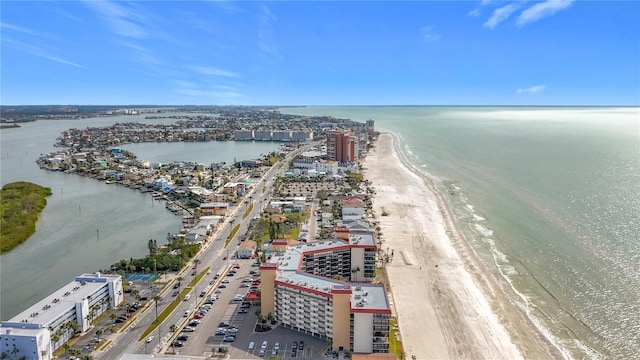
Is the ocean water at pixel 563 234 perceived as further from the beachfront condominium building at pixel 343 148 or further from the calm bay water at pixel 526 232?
the beachfront condominium building at pixel 343 148

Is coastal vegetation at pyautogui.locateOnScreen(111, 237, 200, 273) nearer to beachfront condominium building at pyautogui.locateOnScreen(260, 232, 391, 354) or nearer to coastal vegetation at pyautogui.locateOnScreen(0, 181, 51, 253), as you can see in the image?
beachfront condominium building at pyautogui.locateOnScreen(260, 232, 391, 354)

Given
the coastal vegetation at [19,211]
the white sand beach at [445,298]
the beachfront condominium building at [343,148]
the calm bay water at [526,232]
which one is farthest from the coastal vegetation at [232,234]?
the beachfront condominium building at [343,148]

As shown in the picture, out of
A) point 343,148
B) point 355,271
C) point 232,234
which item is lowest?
point 232,234

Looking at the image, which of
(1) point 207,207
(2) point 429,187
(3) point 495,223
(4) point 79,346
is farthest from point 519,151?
(4) point 79,346

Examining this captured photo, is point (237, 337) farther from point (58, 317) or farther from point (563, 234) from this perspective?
point (563, 234)

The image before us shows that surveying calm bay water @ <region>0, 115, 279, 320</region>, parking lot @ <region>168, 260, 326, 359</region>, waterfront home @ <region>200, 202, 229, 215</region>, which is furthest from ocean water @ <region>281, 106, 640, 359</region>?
calm bay water @ <region>0, 115, 279, 320</region>

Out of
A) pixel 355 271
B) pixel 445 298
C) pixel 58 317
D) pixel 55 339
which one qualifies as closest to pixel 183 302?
pixel 58 317

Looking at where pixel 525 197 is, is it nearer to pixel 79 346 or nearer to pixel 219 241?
pixel 219 241
